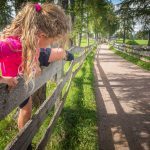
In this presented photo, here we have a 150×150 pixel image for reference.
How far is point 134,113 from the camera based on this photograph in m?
6.39

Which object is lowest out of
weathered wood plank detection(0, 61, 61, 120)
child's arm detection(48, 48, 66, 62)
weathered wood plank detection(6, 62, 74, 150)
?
weathered wood plank detection(6, 62, 74, 150)

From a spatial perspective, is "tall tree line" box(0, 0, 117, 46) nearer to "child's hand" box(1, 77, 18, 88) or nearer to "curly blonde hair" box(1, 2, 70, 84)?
"curly blonde hair" box(1, 2, 70, 84)

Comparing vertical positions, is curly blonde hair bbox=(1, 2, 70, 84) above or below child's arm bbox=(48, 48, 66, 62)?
above

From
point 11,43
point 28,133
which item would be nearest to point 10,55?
point 11,43

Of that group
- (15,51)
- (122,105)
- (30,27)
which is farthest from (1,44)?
(122,105)

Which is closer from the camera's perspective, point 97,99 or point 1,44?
point 1,44

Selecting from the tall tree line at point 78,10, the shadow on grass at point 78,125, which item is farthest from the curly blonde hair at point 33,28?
the tall tree line at point 78,10

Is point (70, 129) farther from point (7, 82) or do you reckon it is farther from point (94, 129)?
point (7, 82)

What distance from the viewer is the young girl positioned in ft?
8.38

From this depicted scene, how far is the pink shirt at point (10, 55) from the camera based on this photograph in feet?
8.00

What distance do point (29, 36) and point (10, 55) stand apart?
0.83 feet

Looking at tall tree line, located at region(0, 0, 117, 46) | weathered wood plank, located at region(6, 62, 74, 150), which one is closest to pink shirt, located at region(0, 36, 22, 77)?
weathered wood plank, located at region(6, 62, 74, 150)

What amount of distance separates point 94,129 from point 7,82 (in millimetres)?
3290

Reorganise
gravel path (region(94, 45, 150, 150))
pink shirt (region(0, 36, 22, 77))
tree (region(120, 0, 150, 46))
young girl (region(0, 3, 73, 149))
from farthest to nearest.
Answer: tree (region(120, 0, 150, 46)) → gravel path (region(94, 45, 150, 150)) → young girl (region(0, 3, 73, 149)) → pink shirt (region(0, 36, 22, 77))
